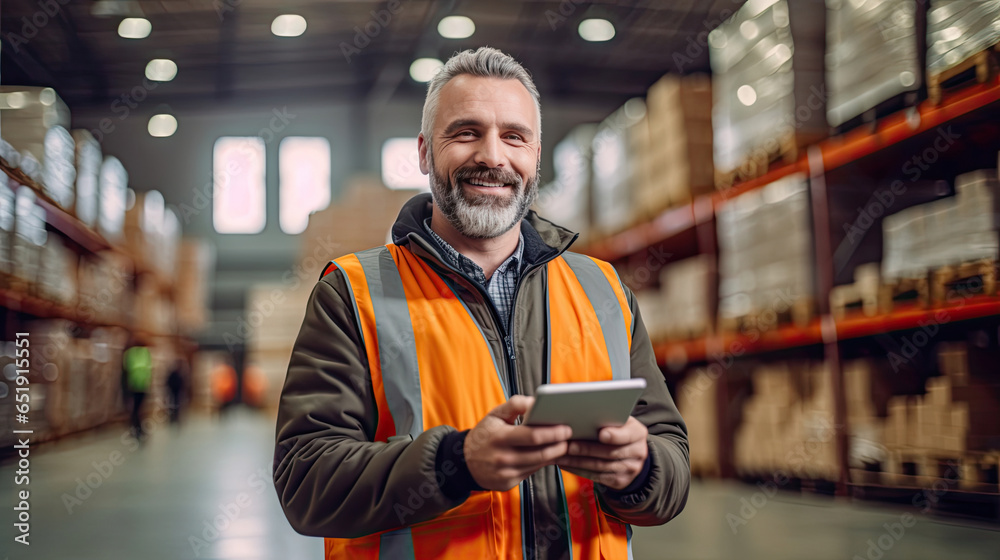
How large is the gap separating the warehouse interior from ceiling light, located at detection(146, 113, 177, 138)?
289 cm

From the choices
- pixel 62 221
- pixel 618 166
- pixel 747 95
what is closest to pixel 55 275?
pixel 62 221

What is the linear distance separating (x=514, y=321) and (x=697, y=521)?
3.13m

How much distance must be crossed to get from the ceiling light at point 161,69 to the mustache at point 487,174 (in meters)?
12.0

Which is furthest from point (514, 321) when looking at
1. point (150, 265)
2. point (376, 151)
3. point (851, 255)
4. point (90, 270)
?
point (376, 151)

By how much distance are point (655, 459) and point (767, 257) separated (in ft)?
13.4

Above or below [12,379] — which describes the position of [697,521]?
below

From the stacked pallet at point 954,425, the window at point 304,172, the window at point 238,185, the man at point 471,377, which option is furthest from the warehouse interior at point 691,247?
the window at point 304,172

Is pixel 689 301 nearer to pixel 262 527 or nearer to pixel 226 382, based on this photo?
pixel 262 527

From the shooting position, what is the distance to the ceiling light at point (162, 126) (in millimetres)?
15609

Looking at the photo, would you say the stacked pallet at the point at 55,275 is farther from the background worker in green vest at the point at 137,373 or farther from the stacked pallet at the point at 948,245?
the stacked pallet at the point at 948,245

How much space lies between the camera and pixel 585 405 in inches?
43.5

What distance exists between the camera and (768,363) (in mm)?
5727

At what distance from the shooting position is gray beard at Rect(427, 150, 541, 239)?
1.54 metres

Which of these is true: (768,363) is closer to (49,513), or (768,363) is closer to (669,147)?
(669,147)
